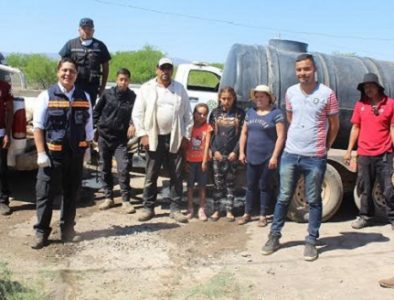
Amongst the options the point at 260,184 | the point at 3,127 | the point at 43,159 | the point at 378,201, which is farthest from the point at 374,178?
the point at 3,127

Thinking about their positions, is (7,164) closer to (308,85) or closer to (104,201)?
(104,201)

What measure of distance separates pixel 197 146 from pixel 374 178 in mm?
2128

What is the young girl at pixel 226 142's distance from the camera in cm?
636

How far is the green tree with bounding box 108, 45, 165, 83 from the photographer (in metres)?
39.3

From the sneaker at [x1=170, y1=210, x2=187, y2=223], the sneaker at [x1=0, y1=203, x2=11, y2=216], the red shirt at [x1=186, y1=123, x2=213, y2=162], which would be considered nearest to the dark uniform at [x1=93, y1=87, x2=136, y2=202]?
the sneaker at [x1=170, y1=210, x2=187, y2=223]

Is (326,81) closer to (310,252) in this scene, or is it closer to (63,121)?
(310,252)

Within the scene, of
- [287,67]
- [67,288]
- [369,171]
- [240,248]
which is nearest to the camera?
[67,288]

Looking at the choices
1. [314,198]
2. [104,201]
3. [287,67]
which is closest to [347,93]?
[287,67]

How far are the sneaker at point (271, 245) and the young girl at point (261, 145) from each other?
834mm

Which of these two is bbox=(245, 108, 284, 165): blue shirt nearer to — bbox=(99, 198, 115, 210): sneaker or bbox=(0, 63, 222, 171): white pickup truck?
bbox=(99, 198, 115, 210): sneaker

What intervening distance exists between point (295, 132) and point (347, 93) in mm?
2185

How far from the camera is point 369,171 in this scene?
6180mm

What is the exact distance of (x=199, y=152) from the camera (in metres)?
6.50

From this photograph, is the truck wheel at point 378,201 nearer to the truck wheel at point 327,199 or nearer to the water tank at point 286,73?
the truck wheel at point 327,199
